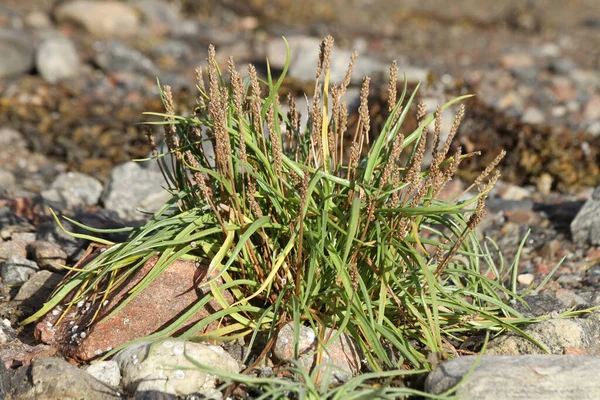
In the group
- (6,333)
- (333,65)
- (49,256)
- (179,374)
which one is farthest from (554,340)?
(333,65)

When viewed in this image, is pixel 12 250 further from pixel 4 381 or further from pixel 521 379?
pixel 521 379

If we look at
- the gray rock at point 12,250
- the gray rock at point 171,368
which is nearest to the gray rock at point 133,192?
the gray rock at point 12,250

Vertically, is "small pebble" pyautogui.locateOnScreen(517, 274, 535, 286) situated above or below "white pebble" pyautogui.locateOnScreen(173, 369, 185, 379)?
below

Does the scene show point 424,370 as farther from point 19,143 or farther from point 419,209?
point 19,143

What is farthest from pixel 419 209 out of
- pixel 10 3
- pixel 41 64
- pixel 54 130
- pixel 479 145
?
pixel 10 3

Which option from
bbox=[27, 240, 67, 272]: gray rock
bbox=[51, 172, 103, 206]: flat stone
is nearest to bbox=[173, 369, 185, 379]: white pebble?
bbox=[27, 240, 67, 272]: gray rock

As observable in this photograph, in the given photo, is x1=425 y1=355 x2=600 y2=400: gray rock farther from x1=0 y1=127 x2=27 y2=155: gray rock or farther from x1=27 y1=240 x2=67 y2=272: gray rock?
x1=0 y1=127 x2=27 y2=155: gray rock
